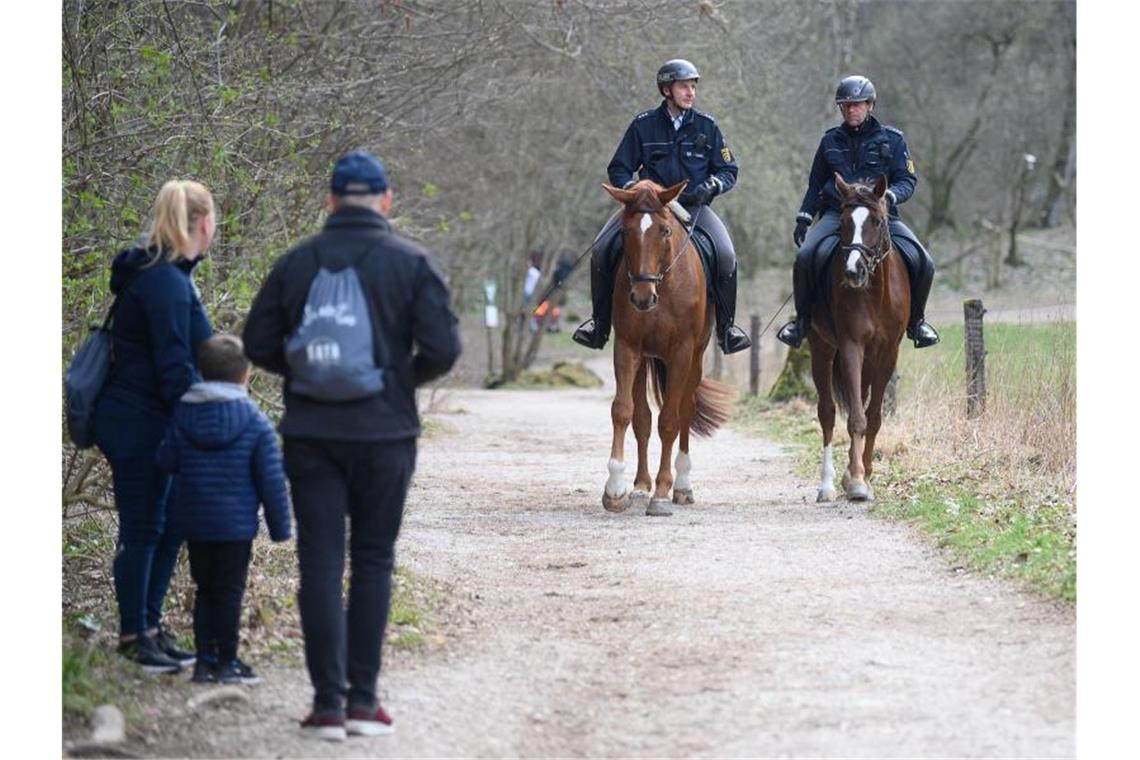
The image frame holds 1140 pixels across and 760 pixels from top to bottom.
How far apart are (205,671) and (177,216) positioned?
1797 mm

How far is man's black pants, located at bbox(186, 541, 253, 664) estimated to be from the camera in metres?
7.09

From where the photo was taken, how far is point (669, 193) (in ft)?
39.9

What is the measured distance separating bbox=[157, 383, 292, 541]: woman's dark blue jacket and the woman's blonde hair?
578mm

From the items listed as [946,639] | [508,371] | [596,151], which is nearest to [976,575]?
[946,639]

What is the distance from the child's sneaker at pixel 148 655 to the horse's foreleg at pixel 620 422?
5.63m

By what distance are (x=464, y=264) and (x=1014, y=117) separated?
2098 cm

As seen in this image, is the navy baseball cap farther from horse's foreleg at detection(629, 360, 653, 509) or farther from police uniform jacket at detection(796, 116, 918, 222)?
police uniform jacket at detection(796, 116, 918, 222)

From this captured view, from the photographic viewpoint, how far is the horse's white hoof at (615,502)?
1270 cm

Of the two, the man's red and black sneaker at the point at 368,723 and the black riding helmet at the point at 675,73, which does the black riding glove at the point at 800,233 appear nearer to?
the black riding helmet at the point at 675,73

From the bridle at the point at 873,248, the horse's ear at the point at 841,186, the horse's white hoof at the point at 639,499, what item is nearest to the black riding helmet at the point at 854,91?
the horse's ear at the point at 841,186

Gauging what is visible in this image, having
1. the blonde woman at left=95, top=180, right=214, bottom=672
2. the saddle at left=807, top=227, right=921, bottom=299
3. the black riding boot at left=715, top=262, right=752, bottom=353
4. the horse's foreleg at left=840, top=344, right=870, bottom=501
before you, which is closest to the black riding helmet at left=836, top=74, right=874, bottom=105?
the saddle at left=807, top=227, right=921, bottom=299

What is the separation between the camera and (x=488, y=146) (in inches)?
1206

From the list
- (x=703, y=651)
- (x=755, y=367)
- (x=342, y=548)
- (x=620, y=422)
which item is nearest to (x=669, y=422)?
(x=620, y=422)
